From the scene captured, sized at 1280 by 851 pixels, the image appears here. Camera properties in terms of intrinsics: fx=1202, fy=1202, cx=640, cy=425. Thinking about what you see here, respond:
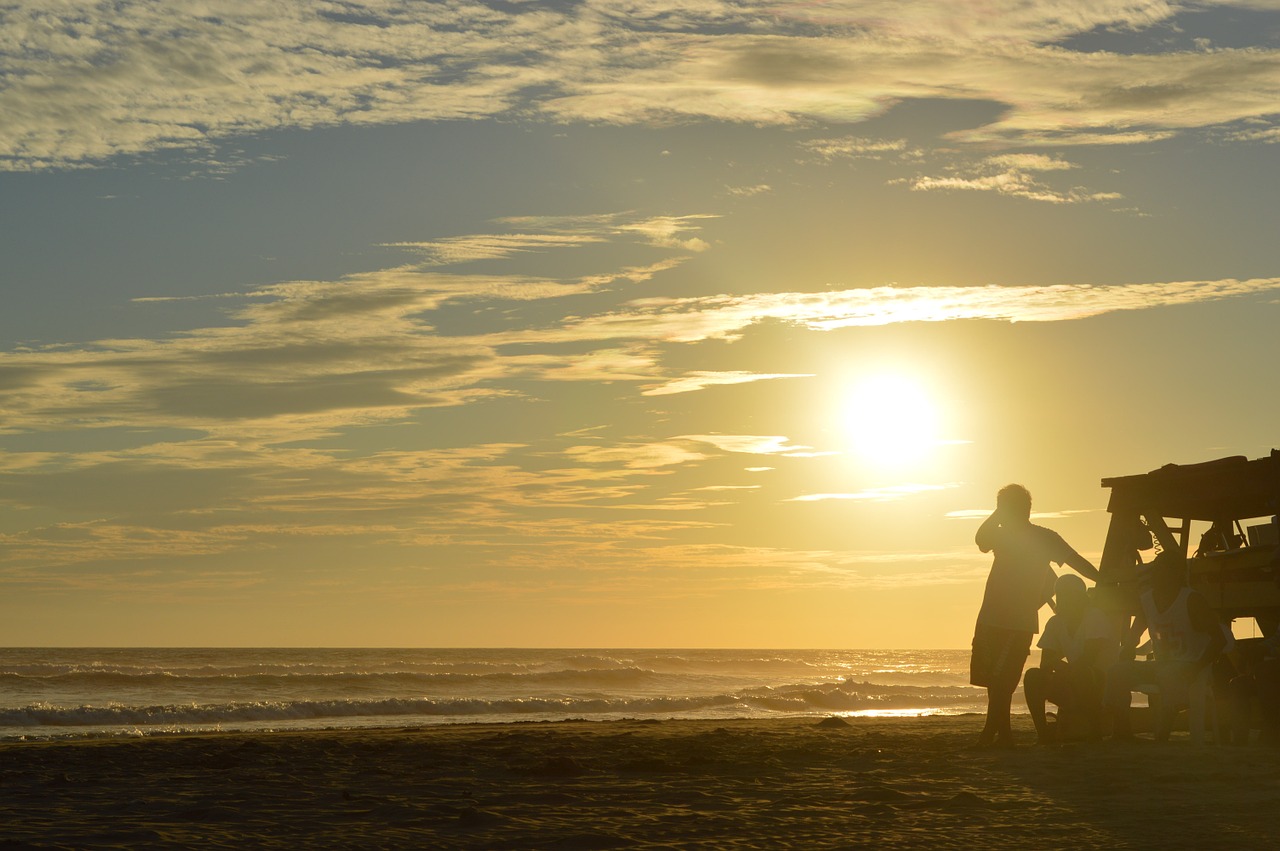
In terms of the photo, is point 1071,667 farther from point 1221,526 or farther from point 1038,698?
point 1221,526

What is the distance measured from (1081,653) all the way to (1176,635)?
2.89 ft

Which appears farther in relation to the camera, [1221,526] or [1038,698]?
[1221,526]

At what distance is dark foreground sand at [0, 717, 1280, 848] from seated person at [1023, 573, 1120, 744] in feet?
1.64

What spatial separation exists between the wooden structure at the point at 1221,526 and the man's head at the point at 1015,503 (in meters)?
3.12

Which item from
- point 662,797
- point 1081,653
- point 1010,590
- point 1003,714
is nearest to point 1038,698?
point 1003,714

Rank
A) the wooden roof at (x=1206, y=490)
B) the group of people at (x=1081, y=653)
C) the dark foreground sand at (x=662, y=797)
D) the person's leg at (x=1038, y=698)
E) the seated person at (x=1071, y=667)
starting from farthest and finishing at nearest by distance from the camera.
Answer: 1. the wooden roof at (x=1206, y=490)
2. the seated person at (x=1071, y=667)
3. the person's leg at (x=1038, y=698)
4. the group of people at (x=1081, y=653)
5. the dark foreground sand at (x=662, y=797)

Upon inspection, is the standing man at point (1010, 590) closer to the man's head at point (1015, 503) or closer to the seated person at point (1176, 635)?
the man's head at point (1015, 503)

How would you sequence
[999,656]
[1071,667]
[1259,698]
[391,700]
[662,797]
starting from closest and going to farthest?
[662,797], [999,656], [1259,698], [1071,667], [391,700]

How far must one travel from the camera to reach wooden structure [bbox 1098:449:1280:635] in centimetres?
1248

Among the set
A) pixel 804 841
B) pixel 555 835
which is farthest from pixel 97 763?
pixel 804 841

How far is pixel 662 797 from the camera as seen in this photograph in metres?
7.84

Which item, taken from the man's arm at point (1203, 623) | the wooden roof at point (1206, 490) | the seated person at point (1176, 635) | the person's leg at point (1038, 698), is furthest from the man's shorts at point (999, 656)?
the wooden roof at point (1206, 490)

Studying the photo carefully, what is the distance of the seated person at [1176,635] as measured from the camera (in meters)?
10.2

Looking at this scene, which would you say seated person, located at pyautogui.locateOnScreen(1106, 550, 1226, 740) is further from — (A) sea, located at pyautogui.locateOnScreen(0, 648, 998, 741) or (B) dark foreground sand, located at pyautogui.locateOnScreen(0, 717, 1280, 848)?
(A) sea, located at pyautogui.locateOnScreen(0, 648, 998, 741)
